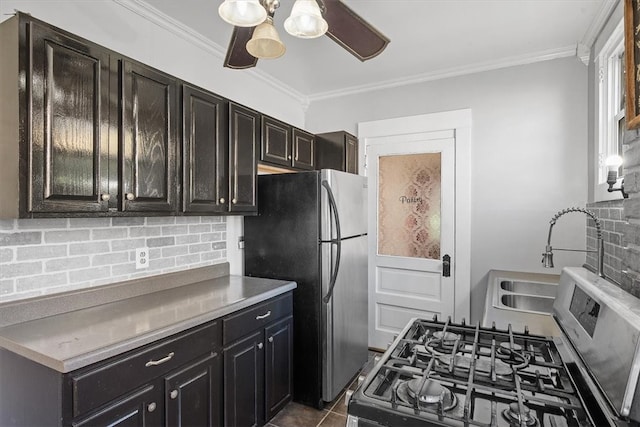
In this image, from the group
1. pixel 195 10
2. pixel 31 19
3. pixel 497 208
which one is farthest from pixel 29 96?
pixel 497 208

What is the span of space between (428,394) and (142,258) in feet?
5.92

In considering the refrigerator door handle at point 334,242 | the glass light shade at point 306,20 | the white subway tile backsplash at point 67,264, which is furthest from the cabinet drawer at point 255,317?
the glass light shade at point 306,20

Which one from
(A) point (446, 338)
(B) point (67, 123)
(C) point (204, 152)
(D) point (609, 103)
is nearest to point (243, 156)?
(C) point (204, 152)

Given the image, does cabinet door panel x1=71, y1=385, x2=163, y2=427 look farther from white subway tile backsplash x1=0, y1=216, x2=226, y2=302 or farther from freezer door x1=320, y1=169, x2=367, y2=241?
freezer door x1=320, y1=169, x2=367, y2=241

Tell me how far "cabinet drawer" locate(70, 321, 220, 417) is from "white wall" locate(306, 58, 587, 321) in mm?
2421

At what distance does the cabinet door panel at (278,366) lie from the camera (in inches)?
85.4

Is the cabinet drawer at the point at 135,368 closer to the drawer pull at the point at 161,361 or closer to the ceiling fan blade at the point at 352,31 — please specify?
the drawer pull at the point at 161,361

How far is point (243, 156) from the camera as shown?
2396 millimetres

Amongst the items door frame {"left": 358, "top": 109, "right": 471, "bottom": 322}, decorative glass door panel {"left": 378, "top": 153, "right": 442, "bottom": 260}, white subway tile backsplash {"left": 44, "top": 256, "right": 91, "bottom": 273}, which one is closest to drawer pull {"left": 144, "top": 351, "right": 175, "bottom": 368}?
white subway tile backsplash {"left": 44, "top": 256, "right": 91, "bottom": 273}

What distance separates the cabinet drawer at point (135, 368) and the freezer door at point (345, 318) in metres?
0.96

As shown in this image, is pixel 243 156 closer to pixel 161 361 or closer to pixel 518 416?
pixel 161 361

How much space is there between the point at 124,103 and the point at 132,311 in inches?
40.9

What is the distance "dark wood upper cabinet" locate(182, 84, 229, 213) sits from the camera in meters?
1.99

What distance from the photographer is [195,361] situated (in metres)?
1.67
